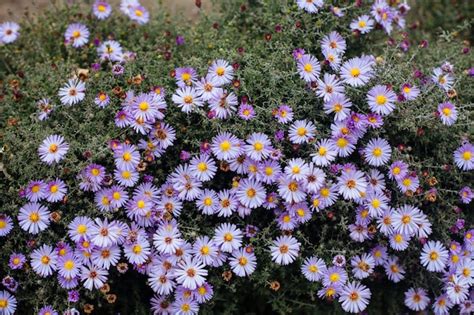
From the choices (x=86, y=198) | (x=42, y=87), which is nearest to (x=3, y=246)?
(x=86, y=198)

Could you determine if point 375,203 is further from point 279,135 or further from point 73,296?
point 73,296

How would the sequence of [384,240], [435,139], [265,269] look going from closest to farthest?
[265,269], [384,240], [435,139]

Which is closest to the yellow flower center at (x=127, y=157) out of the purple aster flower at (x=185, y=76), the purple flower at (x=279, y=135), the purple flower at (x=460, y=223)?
the purple aster flower at (x=185, y=76)

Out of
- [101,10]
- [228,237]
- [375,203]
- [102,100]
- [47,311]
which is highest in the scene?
[101,10]

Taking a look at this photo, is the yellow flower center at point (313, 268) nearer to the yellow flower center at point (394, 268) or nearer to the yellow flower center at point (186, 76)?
the yellow flower center at point (394, 268)

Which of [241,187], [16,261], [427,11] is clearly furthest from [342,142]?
[427,11]

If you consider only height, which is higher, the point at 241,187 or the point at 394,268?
the point at 241,187

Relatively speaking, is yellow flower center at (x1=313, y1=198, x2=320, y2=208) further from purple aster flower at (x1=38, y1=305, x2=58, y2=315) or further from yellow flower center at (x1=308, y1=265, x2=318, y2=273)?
purple aster flower at (x1=38, y1=305, x2=58, y2=315)

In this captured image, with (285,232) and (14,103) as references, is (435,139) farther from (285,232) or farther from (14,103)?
(14,103)
